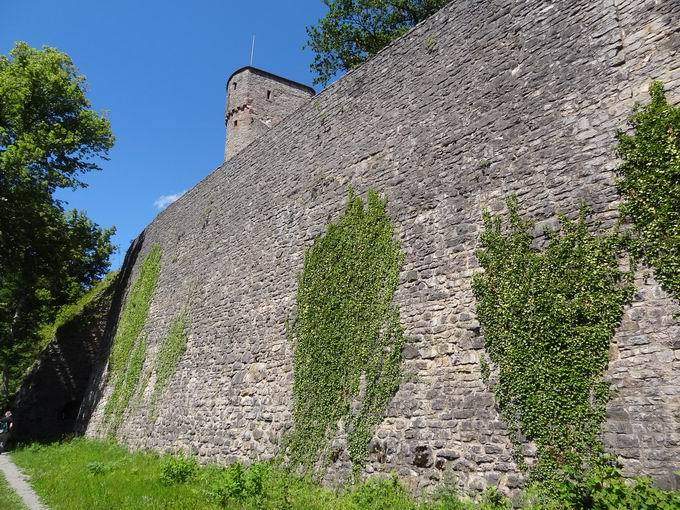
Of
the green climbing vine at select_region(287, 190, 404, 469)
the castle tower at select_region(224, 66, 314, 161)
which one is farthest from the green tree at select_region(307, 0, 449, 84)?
the green climbing vine at select_region(287, 190, 404, 469)

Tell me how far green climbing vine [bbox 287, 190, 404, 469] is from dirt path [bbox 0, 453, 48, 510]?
3683 mm

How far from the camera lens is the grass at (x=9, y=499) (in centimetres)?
669

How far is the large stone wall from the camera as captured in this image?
5172mm

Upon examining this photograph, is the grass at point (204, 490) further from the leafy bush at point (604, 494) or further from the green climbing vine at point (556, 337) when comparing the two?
the green climbing vine at point (556, 337)

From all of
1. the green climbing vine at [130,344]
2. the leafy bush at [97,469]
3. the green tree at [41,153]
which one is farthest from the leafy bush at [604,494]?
the green tree at [41,153]

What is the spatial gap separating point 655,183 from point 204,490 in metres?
6.66

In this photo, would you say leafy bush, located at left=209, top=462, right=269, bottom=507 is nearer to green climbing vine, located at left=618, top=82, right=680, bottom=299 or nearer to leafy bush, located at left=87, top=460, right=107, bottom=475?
leafy bush, located at left=87, top=460, right=107, bottom=475

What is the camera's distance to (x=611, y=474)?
430 centimetres

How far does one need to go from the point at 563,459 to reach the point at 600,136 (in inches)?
137

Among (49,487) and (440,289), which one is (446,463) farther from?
(49,487)

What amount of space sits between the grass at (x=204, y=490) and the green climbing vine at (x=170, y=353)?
273 cm

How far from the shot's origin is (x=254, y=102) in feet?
81.2

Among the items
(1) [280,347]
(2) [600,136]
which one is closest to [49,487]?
(1) [280,347]

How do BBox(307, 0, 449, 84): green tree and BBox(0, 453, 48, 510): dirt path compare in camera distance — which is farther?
BBox(307, 0, 449, 84): green tree
